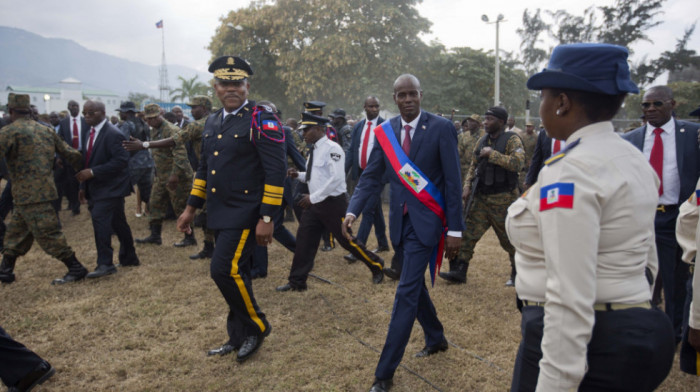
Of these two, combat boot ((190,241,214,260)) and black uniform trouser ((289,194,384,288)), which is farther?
combat boot ((190,241,214,260))

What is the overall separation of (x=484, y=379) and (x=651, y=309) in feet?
7.42

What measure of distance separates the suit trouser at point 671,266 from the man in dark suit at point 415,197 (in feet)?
6.67

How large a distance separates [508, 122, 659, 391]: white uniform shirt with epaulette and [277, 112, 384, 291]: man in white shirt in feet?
13.4

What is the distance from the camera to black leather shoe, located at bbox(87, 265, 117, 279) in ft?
18.9

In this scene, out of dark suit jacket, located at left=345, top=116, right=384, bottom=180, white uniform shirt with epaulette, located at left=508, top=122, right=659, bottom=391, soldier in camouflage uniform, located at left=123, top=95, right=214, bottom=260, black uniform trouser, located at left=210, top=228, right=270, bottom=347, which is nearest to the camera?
white uniform shirt with epaulette, located at left=508, top=122, right=659, bottom=391

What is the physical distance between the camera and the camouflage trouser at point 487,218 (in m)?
5.24

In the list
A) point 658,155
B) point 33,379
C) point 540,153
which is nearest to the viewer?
point 33,379

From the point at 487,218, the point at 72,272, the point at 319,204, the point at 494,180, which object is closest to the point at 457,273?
the point at 487,218

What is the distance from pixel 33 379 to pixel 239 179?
202 cm

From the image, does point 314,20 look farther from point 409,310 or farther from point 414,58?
point 409,310

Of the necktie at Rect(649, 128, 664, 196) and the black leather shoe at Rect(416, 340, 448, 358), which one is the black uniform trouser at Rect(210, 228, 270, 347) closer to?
the black leather shoe at Rect(416, 340, 448, 358)

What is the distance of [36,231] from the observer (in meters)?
5.36

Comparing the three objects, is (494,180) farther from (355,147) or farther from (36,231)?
(36,231)

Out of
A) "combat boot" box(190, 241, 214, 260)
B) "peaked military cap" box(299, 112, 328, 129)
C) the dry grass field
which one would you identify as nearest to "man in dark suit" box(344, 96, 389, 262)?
the dry grass field
